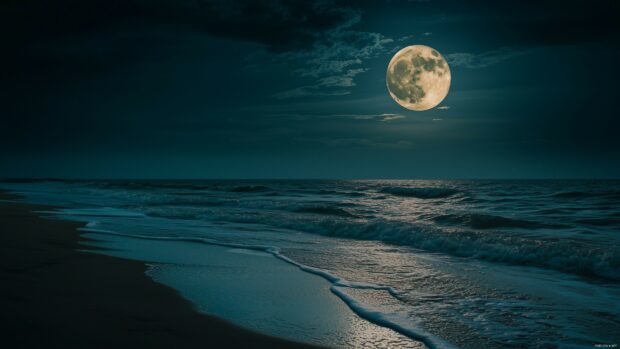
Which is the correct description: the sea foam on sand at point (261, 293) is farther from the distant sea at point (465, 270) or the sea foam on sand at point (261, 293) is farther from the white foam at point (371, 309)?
the distant sea at point (465, 270)

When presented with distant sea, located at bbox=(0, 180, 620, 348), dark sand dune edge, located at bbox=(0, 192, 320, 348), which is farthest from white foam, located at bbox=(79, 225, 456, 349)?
dark sand dune edge, located at bbox=(0, 192, 320, 348)

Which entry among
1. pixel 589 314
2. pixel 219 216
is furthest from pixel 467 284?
pixel 219 216

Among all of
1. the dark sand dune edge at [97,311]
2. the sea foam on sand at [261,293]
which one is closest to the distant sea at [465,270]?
the sea foam on sand at [261,293]

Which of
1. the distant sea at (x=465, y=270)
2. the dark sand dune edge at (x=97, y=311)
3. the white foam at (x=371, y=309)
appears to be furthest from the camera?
the distant sea at (x=465, y=270)

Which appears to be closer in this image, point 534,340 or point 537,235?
point 534,340

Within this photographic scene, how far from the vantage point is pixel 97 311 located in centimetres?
407

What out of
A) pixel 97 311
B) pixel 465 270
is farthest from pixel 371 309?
pixel 465 270

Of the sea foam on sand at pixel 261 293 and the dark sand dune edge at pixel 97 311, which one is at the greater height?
the dark sand dune edge at pixel 97 311

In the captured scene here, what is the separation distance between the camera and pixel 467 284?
5.90 m

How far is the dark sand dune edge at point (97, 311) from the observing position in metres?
3.37

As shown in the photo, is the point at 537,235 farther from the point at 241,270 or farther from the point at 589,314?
the point at 241,270

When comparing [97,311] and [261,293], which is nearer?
[97,311]

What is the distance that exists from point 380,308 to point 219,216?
13.1m

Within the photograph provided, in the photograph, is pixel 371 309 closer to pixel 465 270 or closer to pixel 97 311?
pixel 97 311
